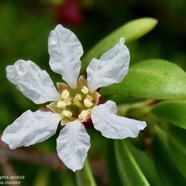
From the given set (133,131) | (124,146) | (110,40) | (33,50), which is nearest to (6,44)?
(33,50)

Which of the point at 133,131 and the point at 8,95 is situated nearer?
the point at 133,131

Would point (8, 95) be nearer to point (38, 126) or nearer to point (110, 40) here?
point (110, 40)

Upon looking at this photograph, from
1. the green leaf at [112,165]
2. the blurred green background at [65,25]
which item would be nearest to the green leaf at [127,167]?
the green leaf at [112,165]

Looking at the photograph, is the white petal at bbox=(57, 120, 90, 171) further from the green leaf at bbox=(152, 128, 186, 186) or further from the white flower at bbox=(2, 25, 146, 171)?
the green leaf at bbox=(152, 128, 186, 186)

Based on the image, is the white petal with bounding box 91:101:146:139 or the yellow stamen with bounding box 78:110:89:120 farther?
the yellow stamen with bounding box 78:110:89:120

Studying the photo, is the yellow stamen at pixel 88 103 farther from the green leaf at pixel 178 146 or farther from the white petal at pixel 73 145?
the green leaf at pixel 178 146

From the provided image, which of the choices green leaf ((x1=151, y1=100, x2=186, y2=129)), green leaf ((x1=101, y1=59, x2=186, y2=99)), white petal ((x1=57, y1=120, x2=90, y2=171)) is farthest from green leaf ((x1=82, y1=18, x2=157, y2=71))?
white petal ((x1=57, y1=120, x2=90, y2=171))

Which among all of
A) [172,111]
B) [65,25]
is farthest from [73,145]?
[65,25]
